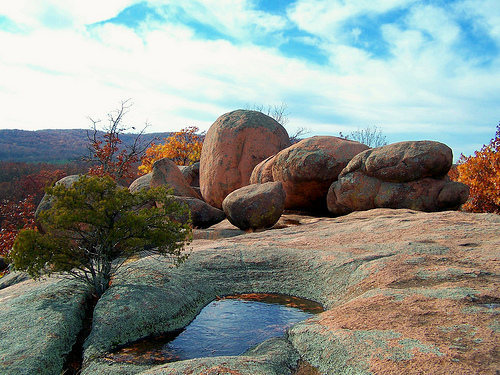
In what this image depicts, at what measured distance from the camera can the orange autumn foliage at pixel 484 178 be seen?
12460mm

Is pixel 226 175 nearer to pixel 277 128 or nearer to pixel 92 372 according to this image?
pixel 277 128

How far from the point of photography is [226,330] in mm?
4840

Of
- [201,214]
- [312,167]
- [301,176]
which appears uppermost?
[312,167]

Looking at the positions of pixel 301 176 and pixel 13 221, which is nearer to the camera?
pixel 301 176

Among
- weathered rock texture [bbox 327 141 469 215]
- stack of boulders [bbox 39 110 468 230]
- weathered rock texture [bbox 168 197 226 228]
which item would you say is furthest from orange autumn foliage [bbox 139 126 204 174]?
weathered rock texture [bbox 327 141 469 215]

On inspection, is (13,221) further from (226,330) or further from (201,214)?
(226,330)

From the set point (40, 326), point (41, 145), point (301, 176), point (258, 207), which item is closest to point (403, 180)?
point (301, 176)

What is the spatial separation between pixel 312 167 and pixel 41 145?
5816 cm

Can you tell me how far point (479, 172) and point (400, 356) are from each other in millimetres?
11705

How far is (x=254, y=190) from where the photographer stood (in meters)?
11.1

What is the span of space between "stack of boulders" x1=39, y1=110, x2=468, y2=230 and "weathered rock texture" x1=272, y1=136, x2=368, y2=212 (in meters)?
0.03

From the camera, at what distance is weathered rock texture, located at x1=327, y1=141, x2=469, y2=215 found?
10.4m

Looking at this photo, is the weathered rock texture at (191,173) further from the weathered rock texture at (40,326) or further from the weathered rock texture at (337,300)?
the weathered rock texture at (40,326)

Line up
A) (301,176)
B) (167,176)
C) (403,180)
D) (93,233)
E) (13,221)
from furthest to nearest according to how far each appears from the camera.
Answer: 1. (13,221)
2. (167,176)
3. (301,176)
4. (403,180)
5. (93,233)
